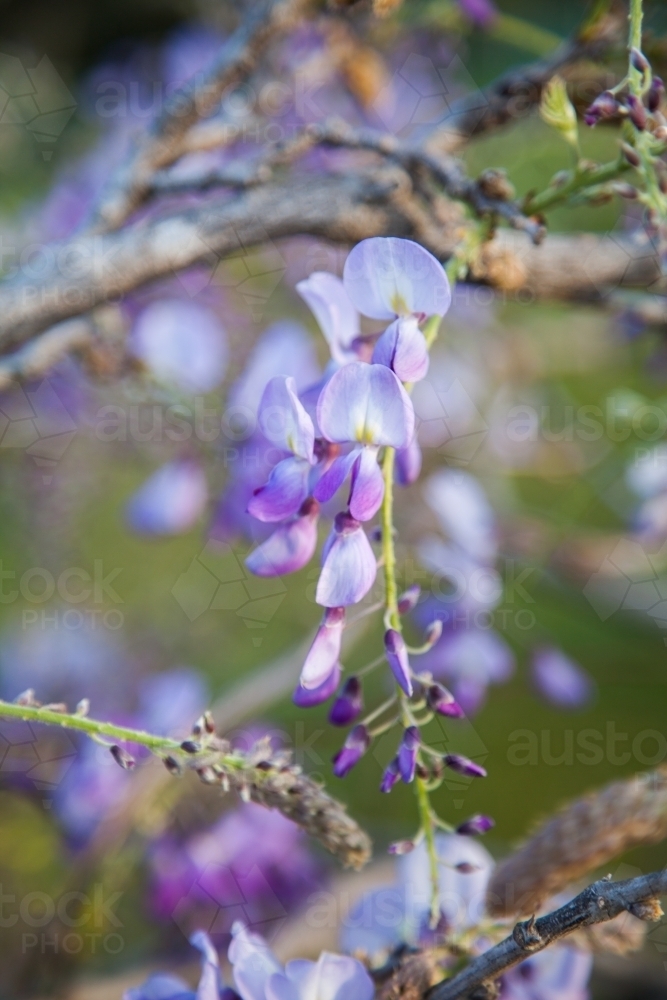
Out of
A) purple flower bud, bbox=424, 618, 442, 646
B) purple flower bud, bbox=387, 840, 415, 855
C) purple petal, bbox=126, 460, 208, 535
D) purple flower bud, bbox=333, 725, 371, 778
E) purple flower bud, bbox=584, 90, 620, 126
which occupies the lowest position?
purple petal, bbox=126, 460, 208, 535

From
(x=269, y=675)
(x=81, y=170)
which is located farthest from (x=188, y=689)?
(x=81, y=170)

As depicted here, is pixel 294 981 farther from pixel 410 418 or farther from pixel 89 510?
pixel 89 510

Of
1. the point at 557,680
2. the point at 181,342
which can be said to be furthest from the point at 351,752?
the point at 181,342

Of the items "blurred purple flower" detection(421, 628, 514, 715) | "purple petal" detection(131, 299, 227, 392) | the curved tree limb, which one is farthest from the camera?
"purple petal" detection(131, 299, 227, 392)

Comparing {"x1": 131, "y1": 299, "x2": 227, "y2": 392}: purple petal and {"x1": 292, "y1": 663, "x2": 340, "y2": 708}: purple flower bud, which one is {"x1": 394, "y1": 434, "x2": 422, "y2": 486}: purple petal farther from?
{"x1": 131, "y1": 299, "x2": 227, "y2": 392}: purple petal

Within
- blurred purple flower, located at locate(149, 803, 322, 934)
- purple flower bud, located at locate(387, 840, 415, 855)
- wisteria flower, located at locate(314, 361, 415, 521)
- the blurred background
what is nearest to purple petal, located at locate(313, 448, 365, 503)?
wisteria flower, located at locate(314, 361, 415, 521)

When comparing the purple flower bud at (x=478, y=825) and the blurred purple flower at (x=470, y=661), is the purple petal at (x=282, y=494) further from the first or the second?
the blurred purple flower at (x=470, y=661)

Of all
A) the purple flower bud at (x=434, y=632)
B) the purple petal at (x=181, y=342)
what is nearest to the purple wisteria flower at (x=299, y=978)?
the purple flower bud at (x=434, y=632)
